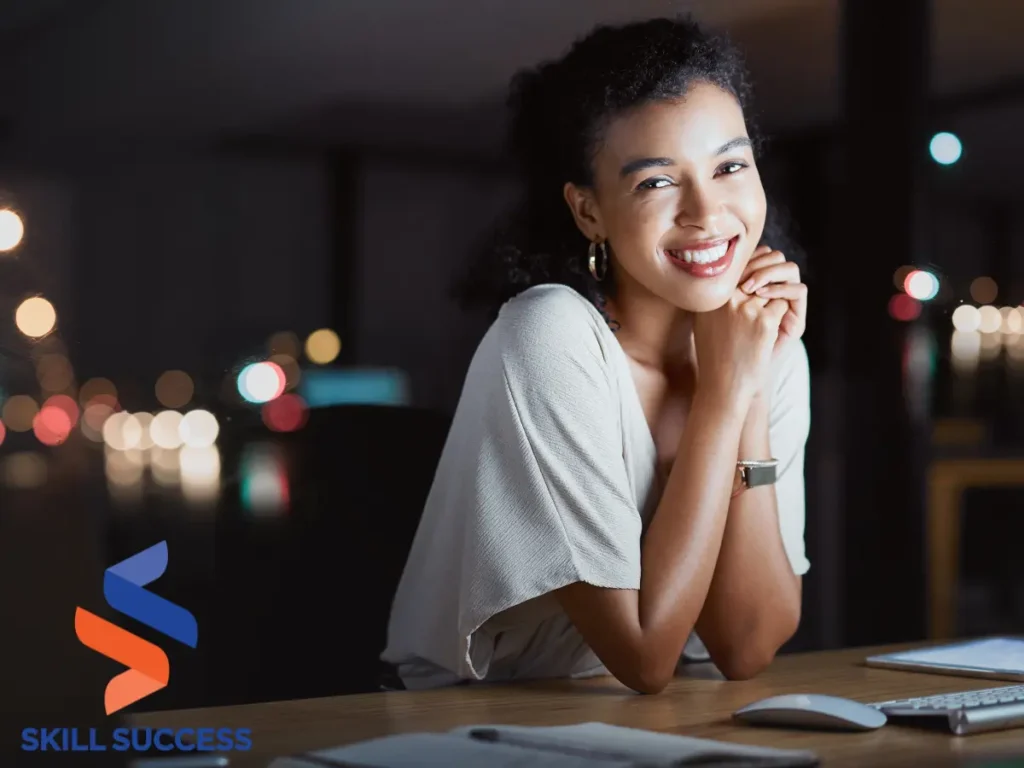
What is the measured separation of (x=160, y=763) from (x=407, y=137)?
48.4 inches

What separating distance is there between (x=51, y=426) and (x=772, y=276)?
104 cm

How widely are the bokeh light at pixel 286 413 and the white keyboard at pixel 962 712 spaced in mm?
954

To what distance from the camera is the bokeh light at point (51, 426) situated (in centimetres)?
172

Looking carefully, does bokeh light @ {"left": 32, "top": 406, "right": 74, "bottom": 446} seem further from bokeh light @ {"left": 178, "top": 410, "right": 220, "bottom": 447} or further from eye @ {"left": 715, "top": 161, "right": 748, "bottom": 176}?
eye @ {"left": 715, "top": 161, "right": 748, "bottom": 176}

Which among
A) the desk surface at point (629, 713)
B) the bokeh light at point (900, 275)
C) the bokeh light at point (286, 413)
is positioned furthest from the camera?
the bokeh light at point (900, 275)

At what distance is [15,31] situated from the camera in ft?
5.63

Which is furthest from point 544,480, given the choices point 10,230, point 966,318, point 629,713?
point 966,318

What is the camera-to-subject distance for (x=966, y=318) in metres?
2.72

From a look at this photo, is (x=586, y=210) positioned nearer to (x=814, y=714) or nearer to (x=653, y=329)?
(x=653, y=329)

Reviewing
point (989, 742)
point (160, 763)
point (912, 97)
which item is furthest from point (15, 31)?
point (912, 97)

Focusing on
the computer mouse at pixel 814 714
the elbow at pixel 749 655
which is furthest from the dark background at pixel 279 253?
the computer mouse at pixel 814 714

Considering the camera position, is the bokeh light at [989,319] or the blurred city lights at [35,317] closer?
the blurred city lights at [35,317]

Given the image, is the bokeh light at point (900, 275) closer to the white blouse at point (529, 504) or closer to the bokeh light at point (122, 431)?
the white blouse at point (529, 504)

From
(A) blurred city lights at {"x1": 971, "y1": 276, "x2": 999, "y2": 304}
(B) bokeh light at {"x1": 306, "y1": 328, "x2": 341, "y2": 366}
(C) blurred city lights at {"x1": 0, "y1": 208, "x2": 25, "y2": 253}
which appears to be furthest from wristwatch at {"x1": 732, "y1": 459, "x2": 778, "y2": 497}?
(A) blurred city lights at {"x1": 971, "y1": 276, "x2": 999, "y2": 304}
